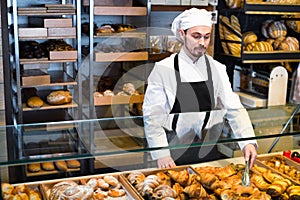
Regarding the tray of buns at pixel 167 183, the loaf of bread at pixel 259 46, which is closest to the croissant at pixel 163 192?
the tray of buns at pixel 167 183

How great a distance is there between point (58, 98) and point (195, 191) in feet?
7.17

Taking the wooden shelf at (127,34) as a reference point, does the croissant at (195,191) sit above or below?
below

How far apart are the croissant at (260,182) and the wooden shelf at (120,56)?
2.09 metres

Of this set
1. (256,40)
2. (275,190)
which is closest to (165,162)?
(275,190)

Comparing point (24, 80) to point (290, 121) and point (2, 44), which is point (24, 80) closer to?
point (2, 44)

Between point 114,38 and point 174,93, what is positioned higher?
point 114,38

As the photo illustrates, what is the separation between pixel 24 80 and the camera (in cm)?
325

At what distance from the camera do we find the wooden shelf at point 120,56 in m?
3.49

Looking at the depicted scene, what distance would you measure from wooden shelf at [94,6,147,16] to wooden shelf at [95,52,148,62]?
1.10 ft

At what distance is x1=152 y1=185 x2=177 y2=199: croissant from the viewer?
1.45m

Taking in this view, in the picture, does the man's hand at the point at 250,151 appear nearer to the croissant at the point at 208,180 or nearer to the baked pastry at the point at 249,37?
the croissant at the point at 208,180

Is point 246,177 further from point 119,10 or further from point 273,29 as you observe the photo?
point 273,29

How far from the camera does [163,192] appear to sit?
1.46 m

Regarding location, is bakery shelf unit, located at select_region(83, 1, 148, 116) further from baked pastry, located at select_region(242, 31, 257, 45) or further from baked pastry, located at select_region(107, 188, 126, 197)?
baked pastry, located at select_region(107, 188, 126, 197)
